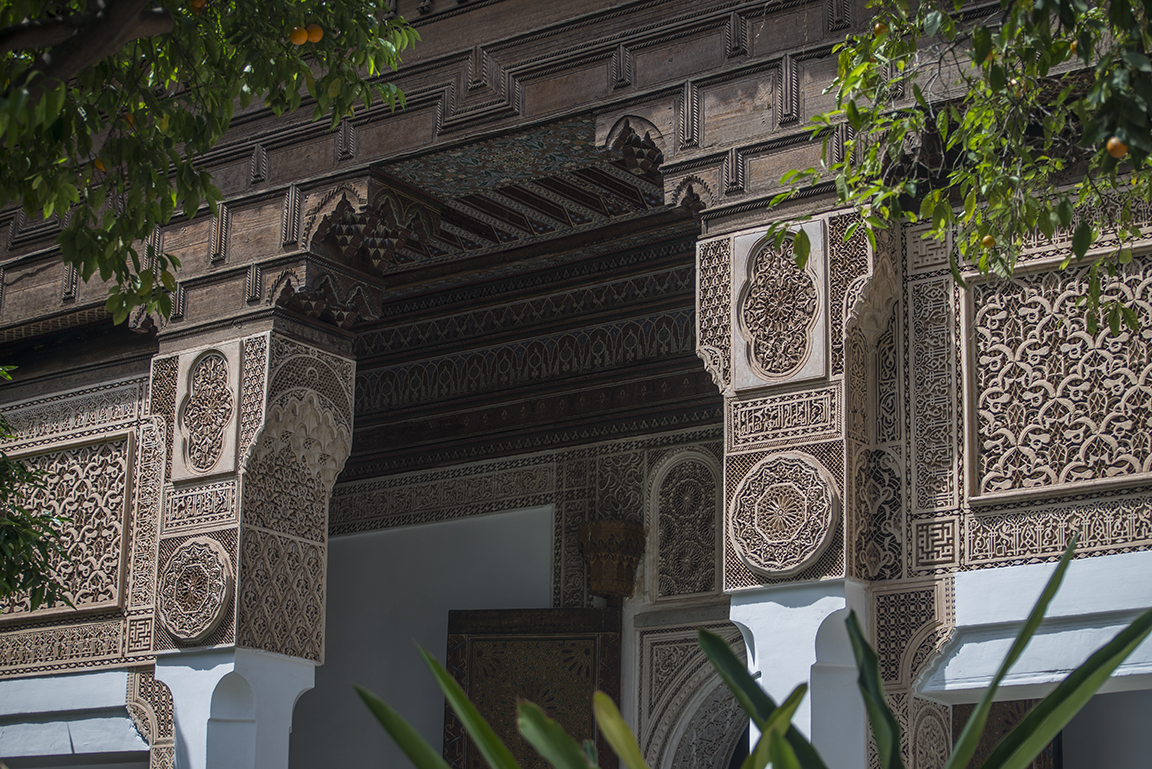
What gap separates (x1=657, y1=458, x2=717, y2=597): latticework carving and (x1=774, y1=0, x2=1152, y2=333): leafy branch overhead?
7.35 ft

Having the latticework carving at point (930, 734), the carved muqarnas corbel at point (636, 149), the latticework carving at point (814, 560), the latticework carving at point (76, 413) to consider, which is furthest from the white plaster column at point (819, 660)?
the latticework carving at point (76, 413)

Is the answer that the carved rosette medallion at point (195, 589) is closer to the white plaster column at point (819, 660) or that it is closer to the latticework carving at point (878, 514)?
the white plaster column at point (819, 660)

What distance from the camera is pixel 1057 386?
4.37m

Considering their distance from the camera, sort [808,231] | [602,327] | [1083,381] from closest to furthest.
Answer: [1083,381] → [808,231] → [602,327]

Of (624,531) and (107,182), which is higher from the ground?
(107,182)

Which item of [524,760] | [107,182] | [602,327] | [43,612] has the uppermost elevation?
[602,327]

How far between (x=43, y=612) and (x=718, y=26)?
12.5 ft

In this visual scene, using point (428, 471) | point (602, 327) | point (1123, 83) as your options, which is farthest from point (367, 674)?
point (1123, 83)

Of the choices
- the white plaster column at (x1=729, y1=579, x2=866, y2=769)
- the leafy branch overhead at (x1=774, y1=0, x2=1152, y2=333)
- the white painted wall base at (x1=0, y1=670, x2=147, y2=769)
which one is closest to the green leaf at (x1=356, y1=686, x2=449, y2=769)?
the leafy branch overhead at (x1=774, y1=0, x2=1152, y2=333)

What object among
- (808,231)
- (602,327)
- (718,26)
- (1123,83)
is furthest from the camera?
(602,327)

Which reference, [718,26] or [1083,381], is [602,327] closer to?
[718,26]

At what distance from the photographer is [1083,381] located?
4.34 metres

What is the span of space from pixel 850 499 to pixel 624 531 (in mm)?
2502

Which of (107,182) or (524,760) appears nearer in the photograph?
(107,182)
